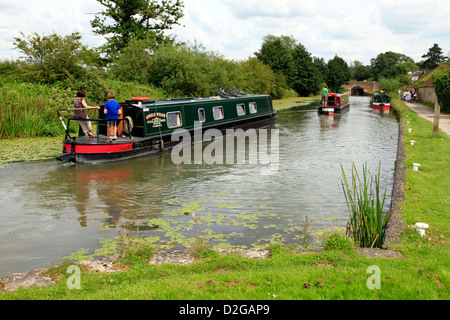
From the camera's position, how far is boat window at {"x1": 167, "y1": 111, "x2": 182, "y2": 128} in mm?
14145

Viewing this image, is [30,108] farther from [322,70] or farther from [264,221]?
[322,70]

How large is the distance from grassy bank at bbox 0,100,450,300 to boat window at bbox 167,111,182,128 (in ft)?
31.2

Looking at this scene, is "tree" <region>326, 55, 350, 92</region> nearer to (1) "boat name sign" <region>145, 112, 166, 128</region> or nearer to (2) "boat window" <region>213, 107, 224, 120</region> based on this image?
(2) "boat window" <region>213, 107, 224, 120</region>

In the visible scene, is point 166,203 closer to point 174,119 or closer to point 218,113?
point 174,119

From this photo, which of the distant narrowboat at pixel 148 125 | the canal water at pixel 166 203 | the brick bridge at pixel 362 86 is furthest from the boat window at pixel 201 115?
the brick bridge at pixel 362 86

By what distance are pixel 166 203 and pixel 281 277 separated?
4431 mm

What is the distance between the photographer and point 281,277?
4023 millimetres

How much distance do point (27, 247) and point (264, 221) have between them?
12.3 ft

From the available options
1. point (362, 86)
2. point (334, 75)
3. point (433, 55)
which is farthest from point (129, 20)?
point (433, 55)

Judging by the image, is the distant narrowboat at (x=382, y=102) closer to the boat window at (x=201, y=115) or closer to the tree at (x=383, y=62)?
the boat window at (x=201, y=115)

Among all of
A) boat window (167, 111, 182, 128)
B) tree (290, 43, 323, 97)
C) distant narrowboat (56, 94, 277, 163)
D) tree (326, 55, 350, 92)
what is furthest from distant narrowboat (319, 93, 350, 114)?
tree (326, 55, 350, 92)

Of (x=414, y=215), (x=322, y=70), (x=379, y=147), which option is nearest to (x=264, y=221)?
(x=414, y=215)

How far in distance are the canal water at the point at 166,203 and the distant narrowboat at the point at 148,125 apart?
382 mm

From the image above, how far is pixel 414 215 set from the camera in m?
6.19
